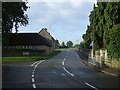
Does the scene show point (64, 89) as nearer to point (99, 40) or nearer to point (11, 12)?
point (11, 12)

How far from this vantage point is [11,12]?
32.3 metres

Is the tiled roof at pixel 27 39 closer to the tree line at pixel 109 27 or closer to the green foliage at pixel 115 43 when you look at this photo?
the tree line at pixel 109 27

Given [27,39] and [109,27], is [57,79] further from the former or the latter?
[27,39]

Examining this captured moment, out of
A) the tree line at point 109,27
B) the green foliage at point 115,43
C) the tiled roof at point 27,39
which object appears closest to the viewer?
the green foliage at point 115,43

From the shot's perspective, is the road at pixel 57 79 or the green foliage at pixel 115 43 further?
the green foliage at pixel 115 43

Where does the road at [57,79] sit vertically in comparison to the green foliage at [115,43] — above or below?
below

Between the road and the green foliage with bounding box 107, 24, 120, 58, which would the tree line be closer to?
the green foliage with bounding box 107, 24, 120, 58

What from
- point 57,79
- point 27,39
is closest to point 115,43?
point 57,79

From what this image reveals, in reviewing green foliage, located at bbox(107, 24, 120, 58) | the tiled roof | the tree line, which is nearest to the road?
green foliage, located at bbox(107, 24, 120, 58)

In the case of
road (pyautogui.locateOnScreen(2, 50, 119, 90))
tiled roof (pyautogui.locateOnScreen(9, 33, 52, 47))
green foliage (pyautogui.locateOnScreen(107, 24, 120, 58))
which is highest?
tiled roof (pyautogui.locateOnScreen(9, 33, 52, 47))

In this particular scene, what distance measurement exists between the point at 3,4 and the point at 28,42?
55.5 m

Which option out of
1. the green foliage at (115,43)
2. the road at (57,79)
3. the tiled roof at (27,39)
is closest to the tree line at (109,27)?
the green foliage at (115,43)

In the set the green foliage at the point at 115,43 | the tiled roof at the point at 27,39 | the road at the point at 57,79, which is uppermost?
the tiled roof at the point at 27,39

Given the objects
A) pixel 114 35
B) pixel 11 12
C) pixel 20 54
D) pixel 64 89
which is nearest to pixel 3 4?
pixel 11 12
